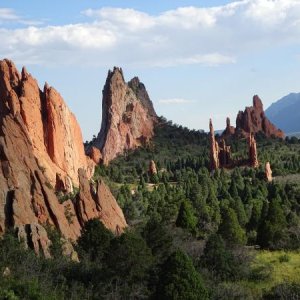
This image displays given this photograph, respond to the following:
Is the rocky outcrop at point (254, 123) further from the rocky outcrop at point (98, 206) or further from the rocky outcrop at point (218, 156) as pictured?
the rocky outcrop at point (98, 206)

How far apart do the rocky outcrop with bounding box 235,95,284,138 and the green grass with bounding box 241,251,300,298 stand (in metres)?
103

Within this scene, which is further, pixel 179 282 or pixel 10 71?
pixel 10 71

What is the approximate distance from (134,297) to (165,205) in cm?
3849

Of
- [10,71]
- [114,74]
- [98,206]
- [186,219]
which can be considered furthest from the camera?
[114,74]

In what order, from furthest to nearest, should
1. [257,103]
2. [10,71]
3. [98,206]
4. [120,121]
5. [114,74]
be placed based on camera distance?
[257,103] → [114,74] → [120,121] → [10,71] → [98,206]

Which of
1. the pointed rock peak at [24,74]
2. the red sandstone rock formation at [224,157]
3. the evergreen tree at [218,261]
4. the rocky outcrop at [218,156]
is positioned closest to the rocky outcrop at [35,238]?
the evergreen tree at [218,261]

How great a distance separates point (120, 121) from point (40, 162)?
76061 millimetres

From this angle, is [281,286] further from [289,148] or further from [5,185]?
[289,148]

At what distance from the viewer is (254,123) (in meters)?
149

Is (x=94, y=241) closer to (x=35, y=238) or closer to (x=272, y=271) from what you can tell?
(x=35, y=238)

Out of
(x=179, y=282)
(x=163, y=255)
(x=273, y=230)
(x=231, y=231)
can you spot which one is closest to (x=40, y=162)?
(x=231, y=231)

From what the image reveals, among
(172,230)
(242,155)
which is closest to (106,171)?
Result: (242,155)

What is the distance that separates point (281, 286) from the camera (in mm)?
30656

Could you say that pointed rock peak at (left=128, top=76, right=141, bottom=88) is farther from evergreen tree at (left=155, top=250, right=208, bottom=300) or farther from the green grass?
evergreen tree at (left=155, top=250, right=208, bottom=300)
